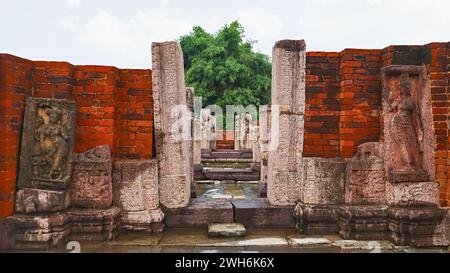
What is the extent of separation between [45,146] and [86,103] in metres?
0.71

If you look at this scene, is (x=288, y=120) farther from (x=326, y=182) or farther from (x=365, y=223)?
(x=365, y=223)

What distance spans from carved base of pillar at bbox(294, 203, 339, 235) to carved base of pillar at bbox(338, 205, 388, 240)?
0.60 ft

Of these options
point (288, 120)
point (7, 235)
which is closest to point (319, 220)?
point (288, 120)

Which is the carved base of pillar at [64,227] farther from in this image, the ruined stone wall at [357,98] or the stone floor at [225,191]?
the ruined stone wall at [357,98]

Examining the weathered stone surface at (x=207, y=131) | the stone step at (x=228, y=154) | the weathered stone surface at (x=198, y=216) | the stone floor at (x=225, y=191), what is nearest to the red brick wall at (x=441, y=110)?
the weathered stone surface at (x=198, y=216)

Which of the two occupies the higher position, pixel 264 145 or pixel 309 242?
pixel 264 145

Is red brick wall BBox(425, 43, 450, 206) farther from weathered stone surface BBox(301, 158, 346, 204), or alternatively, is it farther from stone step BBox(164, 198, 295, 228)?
stone step BBox(164, 198, 295, 228)

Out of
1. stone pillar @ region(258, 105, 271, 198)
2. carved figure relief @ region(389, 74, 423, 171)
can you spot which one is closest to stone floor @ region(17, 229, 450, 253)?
carved figure relief @ region(389, 74, 423, 171)

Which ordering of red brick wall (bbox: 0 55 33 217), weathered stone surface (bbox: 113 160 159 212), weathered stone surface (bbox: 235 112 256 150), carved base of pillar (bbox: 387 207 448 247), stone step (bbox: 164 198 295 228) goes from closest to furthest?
red brick wall (bbox: 0 55 33 217) → carved base of pillar (bbox: 387 207 448 247) → weathered stone surface (bbox: 113 160 159 212) → stone step (bbox: 164 198 295 228) → weathered stone surface (bbox: 235 112 256 150)

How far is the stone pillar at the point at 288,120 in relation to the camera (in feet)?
14.8

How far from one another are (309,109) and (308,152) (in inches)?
22.2

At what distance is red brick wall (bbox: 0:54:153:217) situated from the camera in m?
3.70

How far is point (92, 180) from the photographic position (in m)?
4.09
